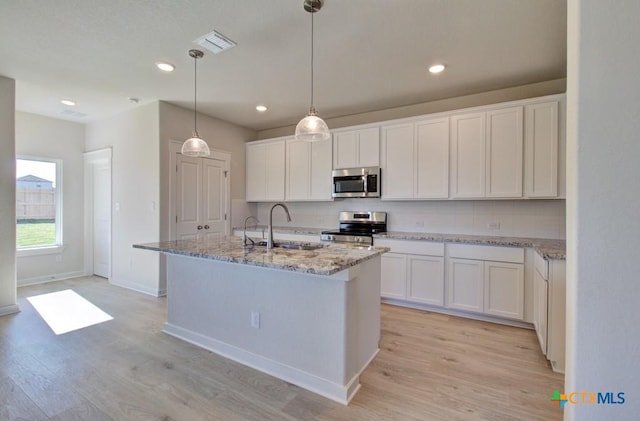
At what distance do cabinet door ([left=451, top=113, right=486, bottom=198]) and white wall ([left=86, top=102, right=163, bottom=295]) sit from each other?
3953 mm

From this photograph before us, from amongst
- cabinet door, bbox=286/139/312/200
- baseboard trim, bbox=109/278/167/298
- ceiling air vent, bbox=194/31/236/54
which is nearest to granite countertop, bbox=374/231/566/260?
cabinet door, bbox=286/139/312/200

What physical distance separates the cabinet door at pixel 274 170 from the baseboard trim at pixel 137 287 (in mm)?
2217

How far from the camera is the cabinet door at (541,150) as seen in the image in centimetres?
302

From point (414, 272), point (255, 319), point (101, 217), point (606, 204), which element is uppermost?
point (606, 204)

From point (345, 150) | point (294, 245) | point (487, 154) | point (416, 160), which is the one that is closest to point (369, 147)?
point (345, 150)

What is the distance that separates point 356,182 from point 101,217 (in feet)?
15.0

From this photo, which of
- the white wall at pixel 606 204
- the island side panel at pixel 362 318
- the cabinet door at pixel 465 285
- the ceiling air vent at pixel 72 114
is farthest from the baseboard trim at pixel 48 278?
the white wall at pixel 606 204

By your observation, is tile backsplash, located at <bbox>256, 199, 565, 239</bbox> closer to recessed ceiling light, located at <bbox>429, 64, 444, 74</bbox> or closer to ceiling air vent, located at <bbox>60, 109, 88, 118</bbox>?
recessed ceiling light, located at <bbox>429, 64, 444, 74</bbox>

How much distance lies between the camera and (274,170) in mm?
5066

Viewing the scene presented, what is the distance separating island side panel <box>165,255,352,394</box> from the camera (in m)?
1.93

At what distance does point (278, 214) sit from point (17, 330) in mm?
3614

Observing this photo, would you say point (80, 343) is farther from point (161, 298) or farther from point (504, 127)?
point (504, 127)

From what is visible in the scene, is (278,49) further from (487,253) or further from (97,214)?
(97,214)

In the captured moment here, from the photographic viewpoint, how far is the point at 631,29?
1.11 metres
